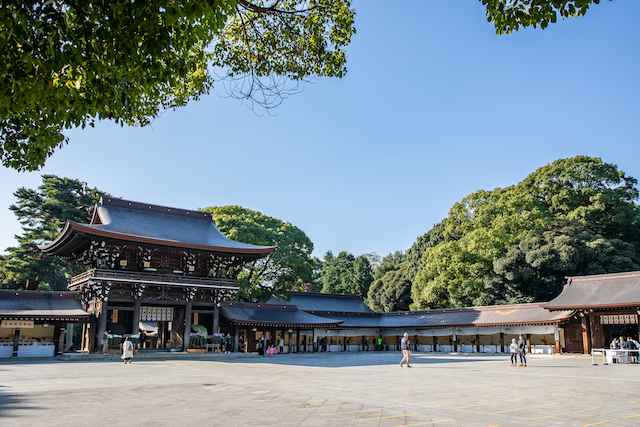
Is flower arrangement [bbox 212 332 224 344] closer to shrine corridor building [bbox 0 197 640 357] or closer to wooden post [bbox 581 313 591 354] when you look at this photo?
shrine corridor building [bbox 0 197 640 357]

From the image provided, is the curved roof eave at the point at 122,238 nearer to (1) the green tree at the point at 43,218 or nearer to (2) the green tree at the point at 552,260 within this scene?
(1) the green tree at the point at 43,218

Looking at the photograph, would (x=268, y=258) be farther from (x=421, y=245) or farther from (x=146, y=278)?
(x=421, y=245)

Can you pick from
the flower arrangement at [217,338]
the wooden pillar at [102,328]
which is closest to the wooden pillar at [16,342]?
the wooden pillar at [102,328]

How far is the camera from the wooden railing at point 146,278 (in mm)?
26688

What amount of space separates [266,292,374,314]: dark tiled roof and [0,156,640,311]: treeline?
3763mm

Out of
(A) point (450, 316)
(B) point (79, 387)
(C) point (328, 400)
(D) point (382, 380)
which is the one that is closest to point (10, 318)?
(B) point (79, 387)

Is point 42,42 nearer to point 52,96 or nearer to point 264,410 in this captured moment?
point 52,96

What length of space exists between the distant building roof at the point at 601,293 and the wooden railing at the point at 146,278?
2205 cm

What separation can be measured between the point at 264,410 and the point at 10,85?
6179 mm

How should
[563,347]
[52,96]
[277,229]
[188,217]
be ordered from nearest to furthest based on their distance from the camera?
[52,96] → [563,347] → [188,217] → [277,229]

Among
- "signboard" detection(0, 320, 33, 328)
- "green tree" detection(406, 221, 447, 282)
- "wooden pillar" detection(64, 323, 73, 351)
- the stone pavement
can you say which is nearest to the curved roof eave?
"signboard" detection(0, 320, 33, 328)

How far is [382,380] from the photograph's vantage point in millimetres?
14031

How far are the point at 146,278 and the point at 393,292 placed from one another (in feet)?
104

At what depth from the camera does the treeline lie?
3672 centimetres
